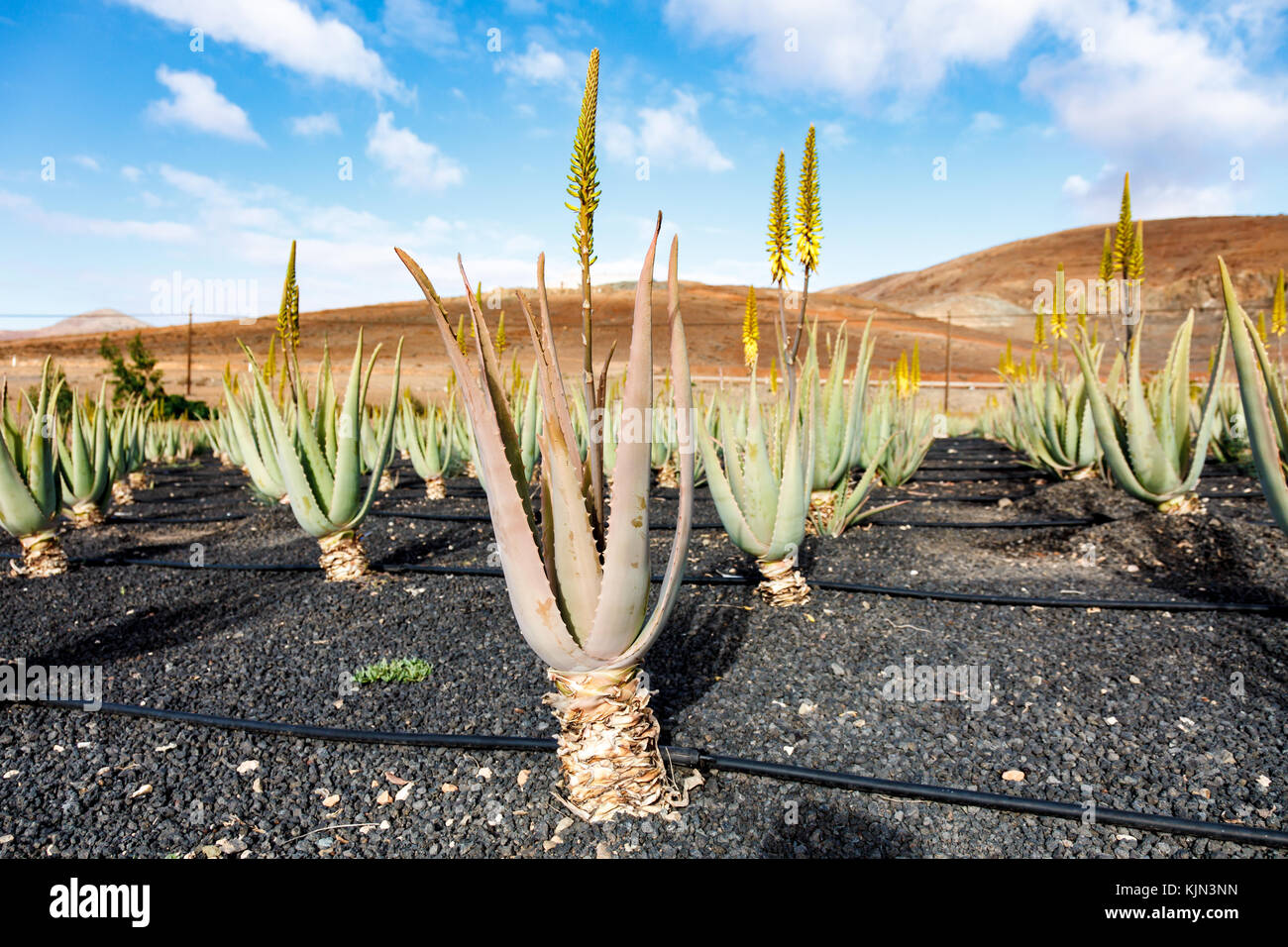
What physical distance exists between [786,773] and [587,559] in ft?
2.47

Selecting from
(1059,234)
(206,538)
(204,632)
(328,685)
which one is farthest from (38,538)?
(1059,234)

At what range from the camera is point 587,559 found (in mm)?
1604

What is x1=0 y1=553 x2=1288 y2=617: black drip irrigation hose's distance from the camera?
2.91 metres

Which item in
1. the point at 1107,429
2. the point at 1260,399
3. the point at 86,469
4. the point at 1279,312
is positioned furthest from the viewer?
the point at 86,469

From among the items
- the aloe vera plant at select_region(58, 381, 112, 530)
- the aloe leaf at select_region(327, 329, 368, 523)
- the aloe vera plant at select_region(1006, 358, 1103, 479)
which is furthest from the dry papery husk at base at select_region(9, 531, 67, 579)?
the aloe vera plant at select_region(1006, 358, 1103, 479)

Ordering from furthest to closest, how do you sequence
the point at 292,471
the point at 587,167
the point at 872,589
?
the point at 292,471, the point at 872,589, the point at 587,167

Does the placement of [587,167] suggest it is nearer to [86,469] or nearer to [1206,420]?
[1206,420]

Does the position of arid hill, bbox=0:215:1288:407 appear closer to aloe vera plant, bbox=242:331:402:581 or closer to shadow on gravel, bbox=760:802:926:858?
aloe vera plant, bbox=242:331:402:581

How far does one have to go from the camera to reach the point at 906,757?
1.94 metres

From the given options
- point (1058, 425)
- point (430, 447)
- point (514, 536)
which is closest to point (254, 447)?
point (430, 447)
